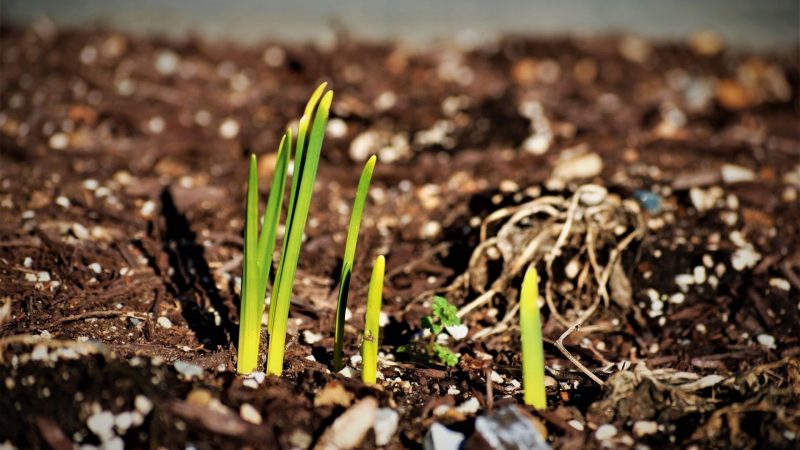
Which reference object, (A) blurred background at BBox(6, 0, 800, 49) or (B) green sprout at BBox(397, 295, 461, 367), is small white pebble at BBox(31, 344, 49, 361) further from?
(A) blurred background at BBox(6, 0, 800, 49)

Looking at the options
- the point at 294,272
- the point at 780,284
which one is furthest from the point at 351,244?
the point at 780,284

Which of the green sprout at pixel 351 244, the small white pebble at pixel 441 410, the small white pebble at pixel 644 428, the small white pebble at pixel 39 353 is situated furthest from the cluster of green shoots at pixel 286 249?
the small white pebble at pixel 644 428

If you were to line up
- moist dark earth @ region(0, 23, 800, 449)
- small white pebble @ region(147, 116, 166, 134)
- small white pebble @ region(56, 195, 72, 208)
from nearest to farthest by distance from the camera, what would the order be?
moist dark earth @ region(0, 23, 800, 449), small white pebble @ region(56, 195, 72, 208), small white pebble @ region(147, 116, 166, 134)

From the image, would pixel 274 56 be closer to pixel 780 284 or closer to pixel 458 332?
pixel 458 332

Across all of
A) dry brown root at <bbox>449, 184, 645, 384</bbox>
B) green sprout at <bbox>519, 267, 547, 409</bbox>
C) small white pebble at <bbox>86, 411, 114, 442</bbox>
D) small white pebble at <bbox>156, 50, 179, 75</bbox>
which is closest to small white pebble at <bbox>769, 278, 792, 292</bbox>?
dry brown root at <bbox>449, 184, 645, 384</bbox>

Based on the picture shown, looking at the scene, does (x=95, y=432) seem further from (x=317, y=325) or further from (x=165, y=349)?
(x=317, y=325)

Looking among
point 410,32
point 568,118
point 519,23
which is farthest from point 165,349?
point 519,23
